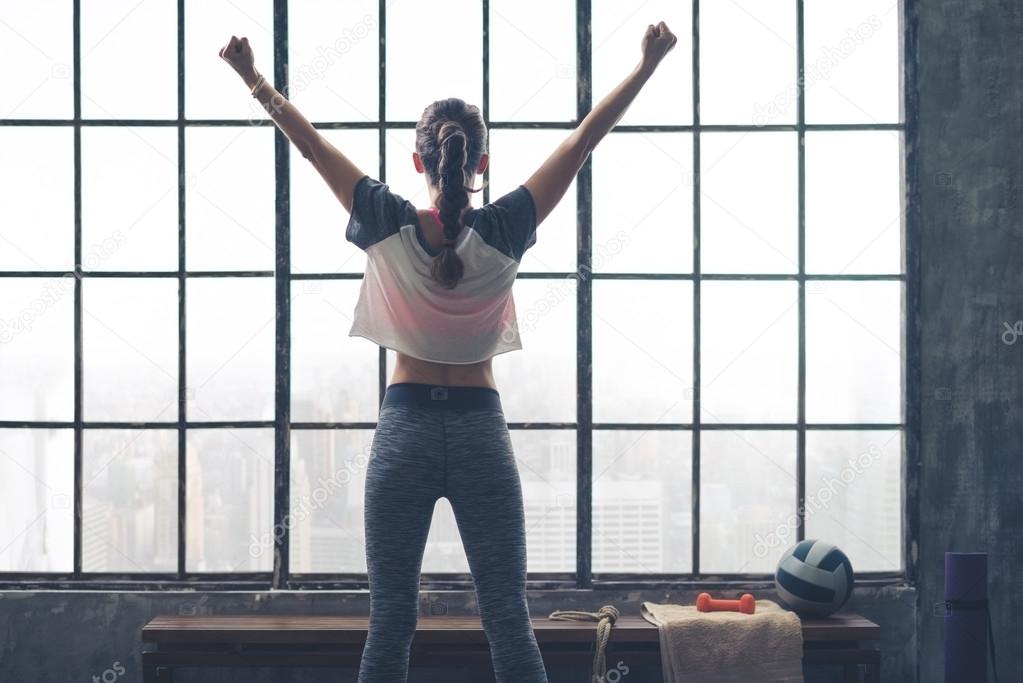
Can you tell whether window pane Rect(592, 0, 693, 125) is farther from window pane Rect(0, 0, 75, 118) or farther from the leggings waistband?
window pane Rect(0, 0, 75, 118)

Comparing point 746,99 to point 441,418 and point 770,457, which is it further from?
point 441,418

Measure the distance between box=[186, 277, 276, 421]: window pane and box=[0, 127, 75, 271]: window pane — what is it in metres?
0.47

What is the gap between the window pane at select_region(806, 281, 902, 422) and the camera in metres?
3.12

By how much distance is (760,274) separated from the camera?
312cm

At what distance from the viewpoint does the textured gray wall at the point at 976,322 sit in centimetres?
304

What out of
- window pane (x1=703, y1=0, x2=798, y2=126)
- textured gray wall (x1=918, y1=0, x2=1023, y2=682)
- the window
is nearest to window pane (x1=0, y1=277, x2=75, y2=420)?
the window

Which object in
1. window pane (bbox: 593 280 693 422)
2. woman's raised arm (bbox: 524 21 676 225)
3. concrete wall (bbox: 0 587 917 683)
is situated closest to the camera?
woman's raised arm (bbox: 524 21 676 225)

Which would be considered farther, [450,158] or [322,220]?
[322,220]

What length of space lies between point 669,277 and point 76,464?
6.72 ft

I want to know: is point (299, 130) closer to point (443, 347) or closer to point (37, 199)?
point (443, 347)

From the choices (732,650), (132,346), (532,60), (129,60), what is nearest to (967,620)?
(732,650)

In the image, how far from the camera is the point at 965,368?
3047 mm

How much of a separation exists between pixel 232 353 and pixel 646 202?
1446mm

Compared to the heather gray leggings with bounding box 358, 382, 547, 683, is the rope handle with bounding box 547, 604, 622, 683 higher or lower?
lower
